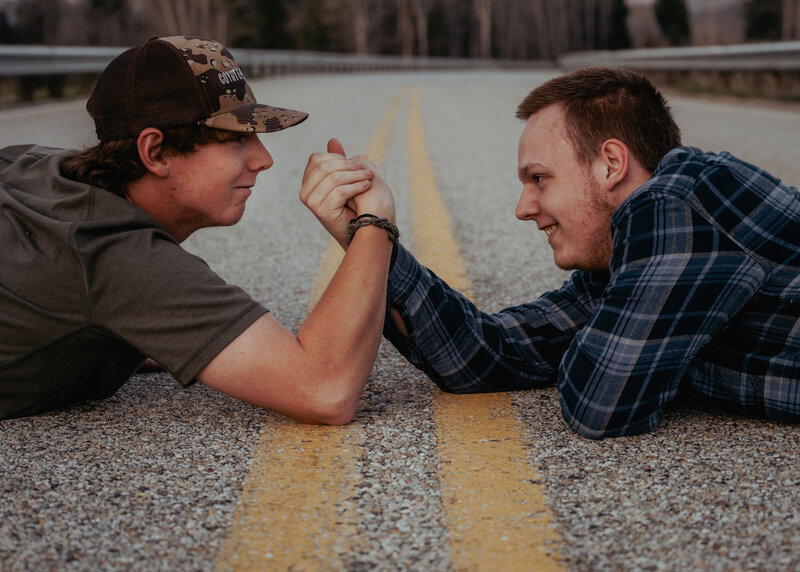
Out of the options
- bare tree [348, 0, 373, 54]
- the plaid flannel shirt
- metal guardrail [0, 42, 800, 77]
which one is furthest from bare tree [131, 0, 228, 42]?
the plaid flannel shirt

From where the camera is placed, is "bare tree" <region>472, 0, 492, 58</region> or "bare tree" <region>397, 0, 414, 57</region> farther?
"bare tree" <region>472, 0, 492, 58</region>

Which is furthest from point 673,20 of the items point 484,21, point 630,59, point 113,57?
point 113,57

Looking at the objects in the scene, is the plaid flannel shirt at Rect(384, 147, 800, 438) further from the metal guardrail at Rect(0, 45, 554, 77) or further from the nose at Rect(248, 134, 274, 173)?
the metal guardrail at Rect(0, 45, 554, 77)

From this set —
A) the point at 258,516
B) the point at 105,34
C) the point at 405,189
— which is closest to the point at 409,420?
the point at 258,516

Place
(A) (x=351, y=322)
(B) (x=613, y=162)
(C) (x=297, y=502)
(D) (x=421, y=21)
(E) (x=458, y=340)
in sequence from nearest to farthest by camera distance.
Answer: (C) (x=297, y=502) < (A) (x=351, y=322) < (B) (x=613, y=162) < (E) (x=458, y=340) < (D) (x=421, y=21)

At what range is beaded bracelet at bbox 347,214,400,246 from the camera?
2.50 meters

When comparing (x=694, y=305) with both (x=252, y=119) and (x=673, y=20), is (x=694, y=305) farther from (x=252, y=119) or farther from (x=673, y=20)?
(x=673, y=20)

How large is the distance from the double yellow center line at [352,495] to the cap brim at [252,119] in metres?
0.78

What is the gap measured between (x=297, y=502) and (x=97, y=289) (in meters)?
0.71

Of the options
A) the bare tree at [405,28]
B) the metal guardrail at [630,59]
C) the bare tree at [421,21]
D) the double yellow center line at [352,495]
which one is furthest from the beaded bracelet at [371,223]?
the bare tree at [421,21]

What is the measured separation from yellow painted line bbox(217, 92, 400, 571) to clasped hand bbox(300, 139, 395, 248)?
562 mm

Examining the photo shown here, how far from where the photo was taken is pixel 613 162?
2486 millimetres

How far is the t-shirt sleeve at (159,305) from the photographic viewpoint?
2.24 meters

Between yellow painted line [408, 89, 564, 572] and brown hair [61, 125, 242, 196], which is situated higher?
brown hair [61, 125, 242, 196]
